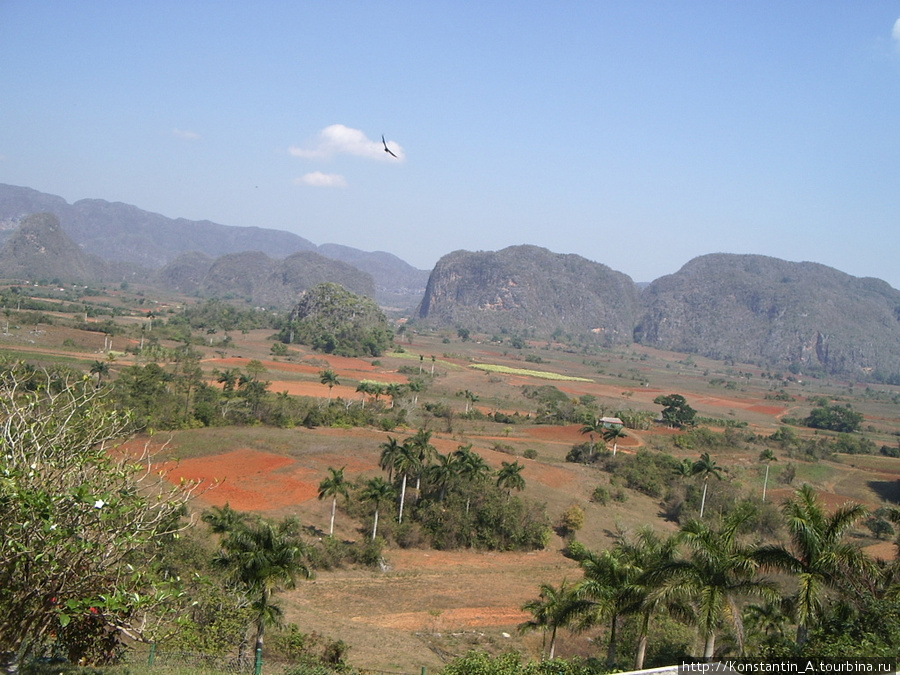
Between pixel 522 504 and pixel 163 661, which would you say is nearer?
pixel 163 661

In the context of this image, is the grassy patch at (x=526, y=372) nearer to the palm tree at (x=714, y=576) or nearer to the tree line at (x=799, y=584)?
the tree line at (x=799, y=584)

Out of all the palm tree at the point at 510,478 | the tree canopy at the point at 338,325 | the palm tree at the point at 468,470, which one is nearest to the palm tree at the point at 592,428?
the palm tree at the point at 510,478

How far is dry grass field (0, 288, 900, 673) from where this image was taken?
2044 cm

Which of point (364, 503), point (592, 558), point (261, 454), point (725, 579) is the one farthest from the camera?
point (261, 454)

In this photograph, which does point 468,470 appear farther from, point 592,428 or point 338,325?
point 338,325

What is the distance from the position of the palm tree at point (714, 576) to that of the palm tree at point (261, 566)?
782 centimetres

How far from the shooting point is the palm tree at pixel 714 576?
440 inches

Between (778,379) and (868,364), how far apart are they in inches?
2443

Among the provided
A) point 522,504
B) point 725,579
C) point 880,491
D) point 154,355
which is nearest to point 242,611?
point 725,579

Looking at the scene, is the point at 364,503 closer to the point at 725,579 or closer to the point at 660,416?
the point at 725,579

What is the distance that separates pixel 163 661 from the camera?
11.5m

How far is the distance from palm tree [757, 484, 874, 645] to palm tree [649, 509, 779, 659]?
1.37 feet

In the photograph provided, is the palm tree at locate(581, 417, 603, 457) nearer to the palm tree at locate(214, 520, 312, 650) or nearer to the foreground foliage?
the palm tree at locate(214, 520, 312, 650)

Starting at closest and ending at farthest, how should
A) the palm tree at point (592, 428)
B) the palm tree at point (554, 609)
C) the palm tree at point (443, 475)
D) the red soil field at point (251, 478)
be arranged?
1. the palm tree at point (554, 609)
2. the red soil field at point (251, 478)
3. the palm tree at point (443, 475)
4. the palm tree at point (592, 428)
